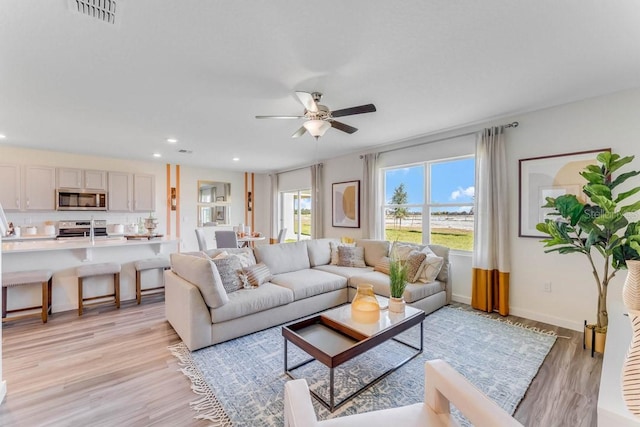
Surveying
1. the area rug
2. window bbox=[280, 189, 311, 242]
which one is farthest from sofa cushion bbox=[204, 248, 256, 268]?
window bbox=[280, 189, 311, 242]

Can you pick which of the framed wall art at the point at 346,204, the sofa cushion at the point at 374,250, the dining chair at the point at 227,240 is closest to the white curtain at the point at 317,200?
the framed wall art at the point at 346,204

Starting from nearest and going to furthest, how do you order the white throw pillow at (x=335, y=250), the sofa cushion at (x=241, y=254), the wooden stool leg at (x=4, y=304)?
the wooden stool leg at (x=4, y=304), the sofa cushion at (x=241, y=254), the white throw pillow at (x=335, y=250)

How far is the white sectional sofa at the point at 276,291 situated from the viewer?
263 centimetres

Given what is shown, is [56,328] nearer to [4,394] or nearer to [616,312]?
[4,394]

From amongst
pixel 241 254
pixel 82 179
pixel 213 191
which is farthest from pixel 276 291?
Answer: pixel 213 191

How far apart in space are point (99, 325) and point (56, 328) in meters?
0.42

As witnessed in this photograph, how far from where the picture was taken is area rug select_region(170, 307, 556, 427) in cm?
188

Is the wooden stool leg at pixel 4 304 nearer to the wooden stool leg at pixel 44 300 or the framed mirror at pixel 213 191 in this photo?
the wooden stool leg at pixel 44 300

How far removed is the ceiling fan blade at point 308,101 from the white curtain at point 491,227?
2.39 metres

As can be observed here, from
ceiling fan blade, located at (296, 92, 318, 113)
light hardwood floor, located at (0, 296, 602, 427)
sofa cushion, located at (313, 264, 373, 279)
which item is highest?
ceiling fan blade, located at (296, 92, 318, 113)

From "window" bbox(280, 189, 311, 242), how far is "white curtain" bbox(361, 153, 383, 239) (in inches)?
86.5

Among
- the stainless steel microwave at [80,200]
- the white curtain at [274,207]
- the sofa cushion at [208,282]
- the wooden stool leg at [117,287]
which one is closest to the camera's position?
the sofa cushion at [208,282]

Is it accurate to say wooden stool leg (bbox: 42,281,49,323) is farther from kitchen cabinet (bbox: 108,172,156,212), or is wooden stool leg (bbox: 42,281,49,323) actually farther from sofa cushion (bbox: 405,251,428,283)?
sofa cushion (bbox: 405,251,428,283)

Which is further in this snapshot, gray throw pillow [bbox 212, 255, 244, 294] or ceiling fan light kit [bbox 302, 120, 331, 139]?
gray throw pillow [bbox 212, 255, 244, 294]
